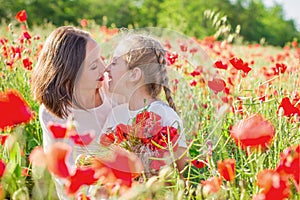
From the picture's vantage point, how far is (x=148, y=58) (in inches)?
81.1

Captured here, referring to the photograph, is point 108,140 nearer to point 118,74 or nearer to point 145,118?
point 145,118

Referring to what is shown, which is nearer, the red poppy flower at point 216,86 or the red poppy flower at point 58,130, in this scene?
the red poppy flower at point 58,130

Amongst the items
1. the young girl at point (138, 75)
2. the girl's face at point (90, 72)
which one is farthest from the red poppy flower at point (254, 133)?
the girl's face at point (90, 72)

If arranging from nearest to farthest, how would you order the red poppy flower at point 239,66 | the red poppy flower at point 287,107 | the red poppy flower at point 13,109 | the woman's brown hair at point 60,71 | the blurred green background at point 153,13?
the red poppy flower at point 13,109 < the red poppy flower at point 287,107 < the red poppy flower at point 239,66 < the woman's brown hair at point 60,71 < the blurred green background at point 153,13

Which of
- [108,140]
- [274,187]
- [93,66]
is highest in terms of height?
[93,66]

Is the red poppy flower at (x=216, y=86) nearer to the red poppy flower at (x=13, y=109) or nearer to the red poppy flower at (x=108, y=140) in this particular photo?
the red poppy flower at (x=108, y=140)

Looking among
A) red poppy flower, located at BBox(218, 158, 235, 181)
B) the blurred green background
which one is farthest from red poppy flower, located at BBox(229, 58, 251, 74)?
the blurred green background

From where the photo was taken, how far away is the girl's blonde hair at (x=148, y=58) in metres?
2.04

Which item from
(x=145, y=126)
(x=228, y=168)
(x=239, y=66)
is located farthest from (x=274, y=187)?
(x=239, y=66)

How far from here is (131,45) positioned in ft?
6.78

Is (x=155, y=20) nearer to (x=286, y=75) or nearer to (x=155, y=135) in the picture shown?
(x=286, y=75)

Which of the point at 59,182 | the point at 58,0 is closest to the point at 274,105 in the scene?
the point at 59,182

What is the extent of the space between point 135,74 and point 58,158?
1.11 metres

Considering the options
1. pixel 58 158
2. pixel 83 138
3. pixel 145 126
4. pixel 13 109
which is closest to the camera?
pixel 58 158
